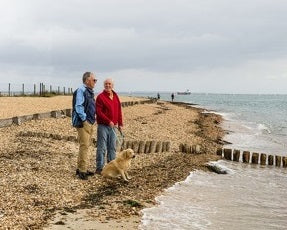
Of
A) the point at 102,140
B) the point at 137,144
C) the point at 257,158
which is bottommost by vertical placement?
the point at 257,158

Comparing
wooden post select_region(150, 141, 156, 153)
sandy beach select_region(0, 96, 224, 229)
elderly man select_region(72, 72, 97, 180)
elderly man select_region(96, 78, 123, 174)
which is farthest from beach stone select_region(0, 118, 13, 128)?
elderly man select_region(72, 72, 97, 180)

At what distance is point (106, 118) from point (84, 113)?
81cm

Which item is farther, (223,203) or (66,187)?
(223,203)

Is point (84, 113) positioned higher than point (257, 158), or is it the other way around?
point (84, 113)

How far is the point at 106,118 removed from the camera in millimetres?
10156

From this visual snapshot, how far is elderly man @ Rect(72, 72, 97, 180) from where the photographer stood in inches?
371

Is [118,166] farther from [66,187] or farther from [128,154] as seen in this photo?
[66,187]

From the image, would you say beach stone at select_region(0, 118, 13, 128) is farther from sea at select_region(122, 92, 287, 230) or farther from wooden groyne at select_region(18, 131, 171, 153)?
sea at select_region(122, 92, 287, 230)

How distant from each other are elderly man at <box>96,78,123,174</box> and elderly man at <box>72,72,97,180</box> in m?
0.43

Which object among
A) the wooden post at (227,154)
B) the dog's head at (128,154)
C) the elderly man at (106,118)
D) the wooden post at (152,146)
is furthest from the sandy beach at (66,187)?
the wooden post at (227,154)

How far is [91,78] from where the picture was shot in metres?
9.58

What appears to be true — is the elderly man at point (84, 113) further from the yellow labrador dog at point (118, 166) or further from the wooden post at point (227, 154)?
the wooden post at point (227, 154)

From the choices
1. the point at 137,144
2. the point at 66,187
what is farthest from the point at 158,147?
the point at 66,187

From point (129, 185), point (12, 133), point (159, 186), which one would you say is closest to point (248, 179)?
point (159, 186)
